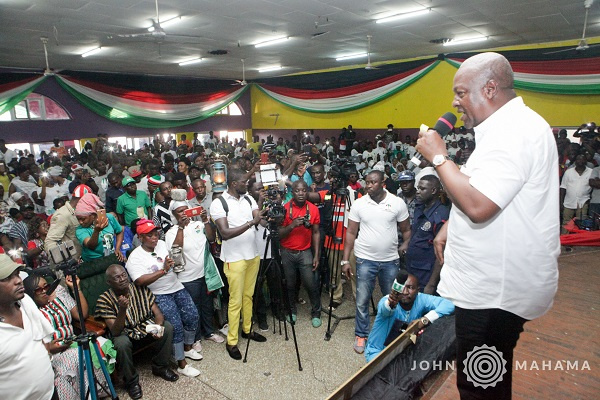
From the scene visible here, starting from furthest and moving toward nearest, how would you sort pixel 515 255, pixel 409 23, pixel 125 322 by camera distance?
pixel 409 23 < pixel 125 322 < pixel 515 255

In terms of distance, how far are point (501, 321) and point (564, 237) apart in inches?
199

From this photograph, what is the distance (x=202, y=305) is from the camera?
3.48m

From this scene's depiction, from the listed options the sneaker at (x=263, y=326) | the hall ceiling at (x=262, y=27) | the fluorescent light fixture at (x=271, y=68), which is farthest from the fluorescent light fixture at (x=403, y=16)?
the fluorescent light fixture at (x=271, y=68)

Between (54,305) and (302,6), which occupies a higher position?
(302,6)

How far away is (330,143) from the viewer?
11.7 meters

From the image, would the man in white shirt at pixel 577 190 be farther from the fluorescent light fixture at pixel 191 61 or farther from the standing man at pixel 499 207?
the fluorescent light fixture at pixel 191 61

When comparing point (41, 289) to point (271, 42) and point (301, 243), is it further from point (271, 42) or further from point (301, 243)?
point (271, 42)

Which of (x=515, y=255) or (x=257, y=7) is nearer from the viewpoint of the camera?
(x=515, y=255)

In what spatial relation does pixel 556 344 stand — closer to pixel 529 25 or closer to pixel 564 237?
pixel 564 237

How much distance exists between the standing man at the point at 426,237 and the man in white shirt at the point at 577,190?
3.92 meters

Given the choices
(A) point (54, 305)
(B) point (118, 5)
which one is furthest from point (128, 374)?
(B) point (118, 5)

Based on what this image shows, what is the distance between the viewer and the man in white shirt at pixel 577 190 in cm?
565

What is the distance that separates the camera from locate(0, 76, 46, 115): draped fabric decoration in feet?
29.0

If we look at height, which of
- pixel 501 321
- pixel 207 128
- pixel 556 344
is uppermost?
pixel 207 128
